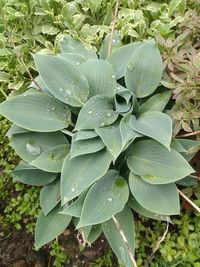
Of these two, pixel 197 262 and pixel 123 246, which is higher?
pixel 123 246

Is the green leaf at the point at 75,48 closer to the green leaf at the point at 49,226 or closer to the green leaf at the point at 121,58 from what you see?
the green leaf at the point at 121,58

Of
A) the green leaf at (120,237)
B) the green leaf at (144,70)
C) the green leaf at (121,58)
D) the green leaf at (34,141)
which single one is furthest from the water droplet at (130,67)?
the green leaf at (120,237)

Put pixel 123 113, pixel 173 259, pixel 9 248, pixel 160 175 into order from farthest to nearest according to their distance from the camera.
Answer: pixel 9 248 < pixel 173 259 < pixel 123 113 < pixel 160 175

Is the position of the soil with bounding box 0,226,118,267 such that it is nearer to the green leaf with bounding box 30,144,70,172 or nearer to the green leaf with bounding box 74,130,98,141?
→ the green leaf with bounding box 30,144,70,172

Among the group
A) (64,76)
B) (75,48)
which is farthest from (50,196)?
(75,48)

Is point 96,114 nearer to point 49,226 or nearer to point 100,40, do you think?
point 49,226

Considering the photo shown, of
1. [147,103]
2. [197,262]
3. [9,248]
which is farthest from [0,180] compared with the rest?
[197,262]

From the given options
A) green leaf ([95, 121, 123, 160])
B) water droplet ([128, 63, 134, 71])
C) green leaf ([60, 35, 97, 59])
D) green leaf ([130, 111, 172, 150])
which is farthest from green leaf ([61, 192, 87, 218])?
green leaf ([60, 35, 97, 59])

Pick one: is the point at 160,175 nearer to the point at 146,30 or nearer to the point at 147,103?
the point at 147,103
